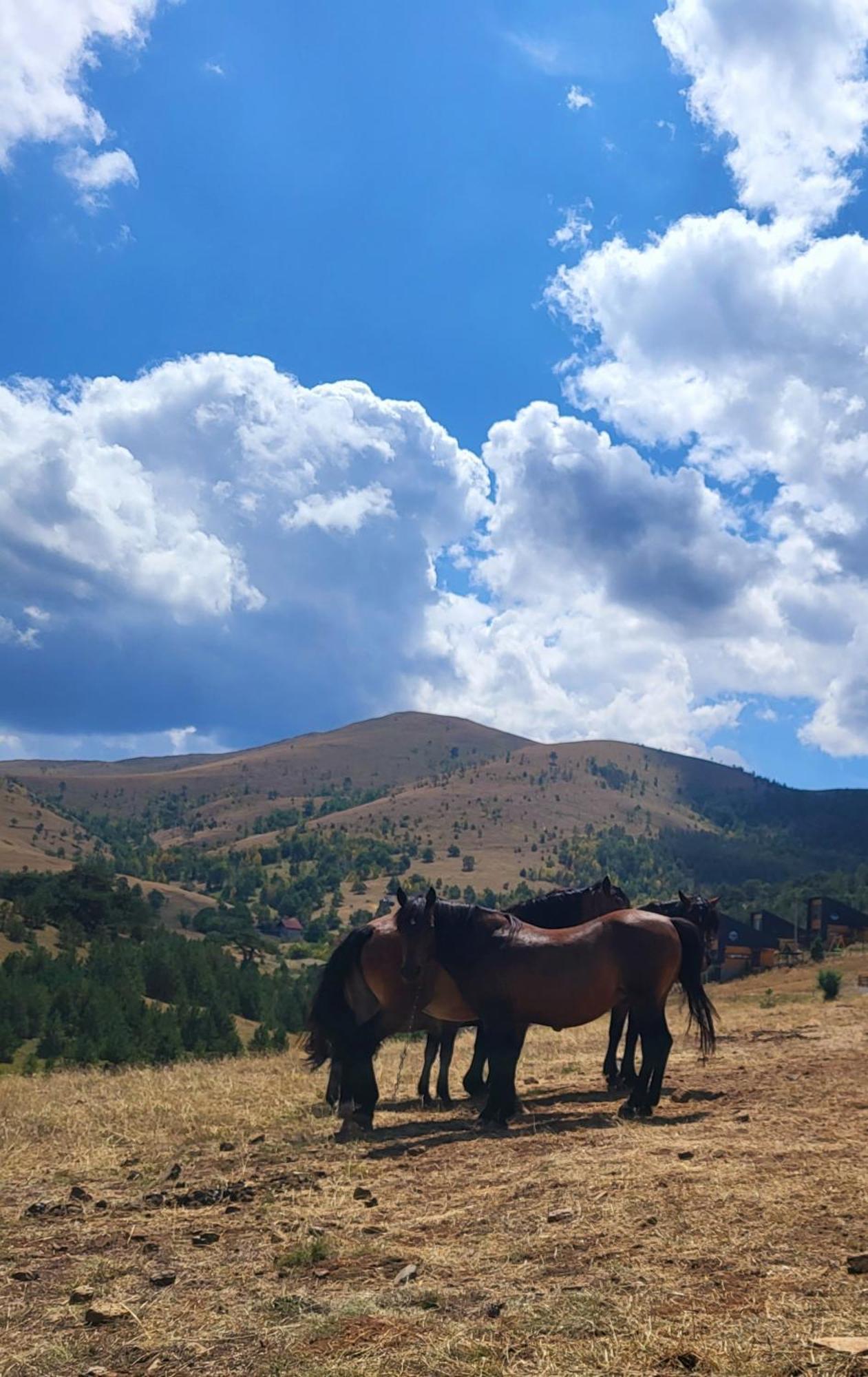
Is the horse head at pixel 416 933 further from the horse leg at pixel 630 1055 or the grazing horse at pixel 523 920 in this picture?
the horse leg at pixel 630 1055

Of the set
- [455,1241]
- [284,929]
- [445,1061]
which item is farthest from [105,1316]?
[284,929]

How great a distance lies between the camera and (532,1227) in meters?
6.16

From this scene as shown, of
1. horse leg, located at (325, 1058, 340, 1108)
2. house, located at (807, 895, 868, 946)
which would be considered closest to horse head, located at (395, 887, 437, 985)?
horse leg, located at (325, 1058, 340, 1108)

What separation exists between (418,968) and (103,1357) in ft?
20.8

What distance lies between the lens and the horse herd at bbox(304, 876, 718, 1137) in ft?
35.2

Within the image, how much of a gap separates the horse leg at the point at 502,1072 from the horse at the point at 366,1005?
67 centimetres

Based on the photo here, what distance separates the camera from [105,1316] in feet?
16.3

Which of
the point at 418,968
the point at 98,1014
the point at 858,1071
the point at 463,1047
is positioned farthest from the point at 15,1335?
the point at 98,1014

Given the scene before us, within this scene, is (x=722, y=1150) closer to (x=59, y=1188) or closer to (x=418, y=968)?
(x=418, y=968)

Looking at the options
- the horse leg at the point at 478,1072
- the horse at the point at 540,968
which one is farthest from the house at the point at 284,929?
the horse at the point at 540,968

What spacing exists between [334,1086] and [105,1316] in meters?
7.18

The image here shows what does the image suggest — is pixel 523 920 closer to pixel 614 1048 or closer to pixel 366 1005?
pixel 614 1048

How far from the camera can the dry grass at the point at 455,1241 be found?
14.6ft

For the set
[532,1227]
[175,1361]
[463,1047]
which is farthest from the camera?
[463,1047]
